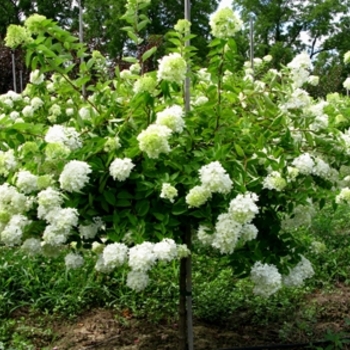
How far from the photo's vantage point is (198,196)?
1.92m

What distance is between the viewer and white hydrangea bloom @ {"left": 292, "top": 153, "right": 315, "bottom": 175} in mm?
2162

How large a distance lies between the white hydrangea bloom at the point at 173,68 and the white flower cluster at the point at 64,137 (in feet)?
1.39

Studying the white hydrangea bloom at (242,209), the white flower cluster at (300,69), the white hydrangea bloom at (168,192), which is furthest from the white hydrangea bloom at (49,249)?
the white flower cluster at (300,69)

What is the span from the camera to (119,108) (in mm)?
2273

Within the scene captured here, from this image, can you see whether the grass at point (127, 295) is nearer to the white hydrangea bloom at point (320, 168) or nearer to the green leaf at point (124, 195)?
the white hydrangea bloom at point (320, 168)

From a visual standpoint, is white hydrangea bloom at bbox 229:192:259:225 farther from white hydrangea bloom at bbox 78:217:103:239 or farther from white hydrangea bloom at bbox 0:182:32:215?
white hydrangea bloom at bbox 0:182:32:215

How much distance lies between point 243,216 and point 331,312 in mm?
1670

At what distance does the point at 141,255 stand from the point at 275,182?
0.56 meters

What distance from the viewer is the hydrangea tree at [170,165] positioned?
77.6 inches

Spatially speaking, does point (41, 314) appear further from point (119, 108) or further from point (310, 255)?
point (310, 255)

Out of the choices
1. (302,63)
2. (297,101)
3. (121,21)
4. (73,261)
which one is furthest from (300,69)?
(121,21)

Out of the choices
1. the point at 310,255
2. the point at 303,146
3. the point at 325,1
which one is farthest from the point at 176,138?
the point at 325,1

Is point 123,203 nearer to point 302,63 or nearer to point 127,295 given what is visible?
point 302,63

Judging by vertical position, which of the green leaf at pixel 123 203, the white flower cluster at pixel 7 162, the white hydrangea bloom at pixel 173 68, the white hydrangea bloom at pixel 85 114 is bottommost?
the green leaf at pixel 123 203
